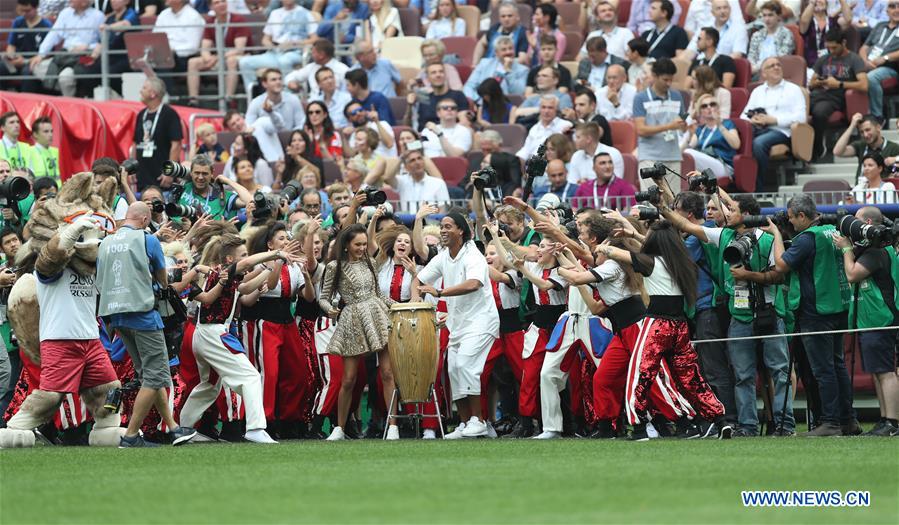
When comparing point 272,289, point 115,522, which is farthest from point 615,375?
point 115,522

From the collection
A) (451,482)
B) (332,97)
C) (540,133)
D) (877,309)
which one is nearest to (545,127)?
(540,133)

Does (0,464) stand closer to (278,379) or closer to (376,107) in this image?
(278,379)

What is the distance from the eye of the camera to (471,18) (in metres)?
23.4

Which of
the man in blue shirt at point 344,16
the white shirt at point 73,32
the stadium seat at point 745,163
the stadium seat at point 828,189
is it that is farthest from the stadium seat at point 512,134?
the white shirt at point 73,32

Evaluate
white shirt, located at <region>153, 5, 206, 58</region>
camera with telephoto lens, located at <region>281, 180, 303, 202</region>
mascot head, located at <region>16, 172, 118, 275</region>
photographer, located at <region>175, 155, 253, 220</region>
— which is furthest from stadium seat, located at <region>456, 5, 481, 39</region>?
mascot head, located at <region>16, 172, 118, 275</region>

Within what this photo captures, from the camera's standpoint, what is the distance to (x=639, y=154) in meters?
18.0

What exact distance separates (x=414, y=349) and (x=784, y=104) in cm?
695

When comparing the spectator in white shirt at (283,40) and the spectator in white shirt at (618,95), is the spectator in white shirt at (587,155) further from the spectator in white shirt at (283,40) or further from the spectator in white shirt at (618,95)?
the spectator in white shirt at (283,40)

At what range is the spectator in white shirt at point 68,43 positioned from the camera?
956 inches

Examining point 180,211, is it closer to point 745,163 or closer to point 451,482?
point 451,482

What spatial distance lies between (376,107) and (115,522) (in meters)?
12.9

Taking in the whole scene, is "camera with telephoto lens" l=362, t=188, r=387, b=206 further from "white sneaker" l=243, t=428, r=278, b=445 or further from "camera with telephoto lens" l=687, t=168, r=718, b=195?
"camera with telephoto lens" l=687, t=168, r=718, b=195

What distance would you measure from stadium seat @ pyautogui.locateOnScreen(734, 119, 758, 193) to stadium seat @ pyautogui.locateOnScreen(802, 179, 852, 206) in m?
0.69

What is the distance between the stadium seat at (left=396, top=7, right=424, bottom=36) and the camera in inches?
933
